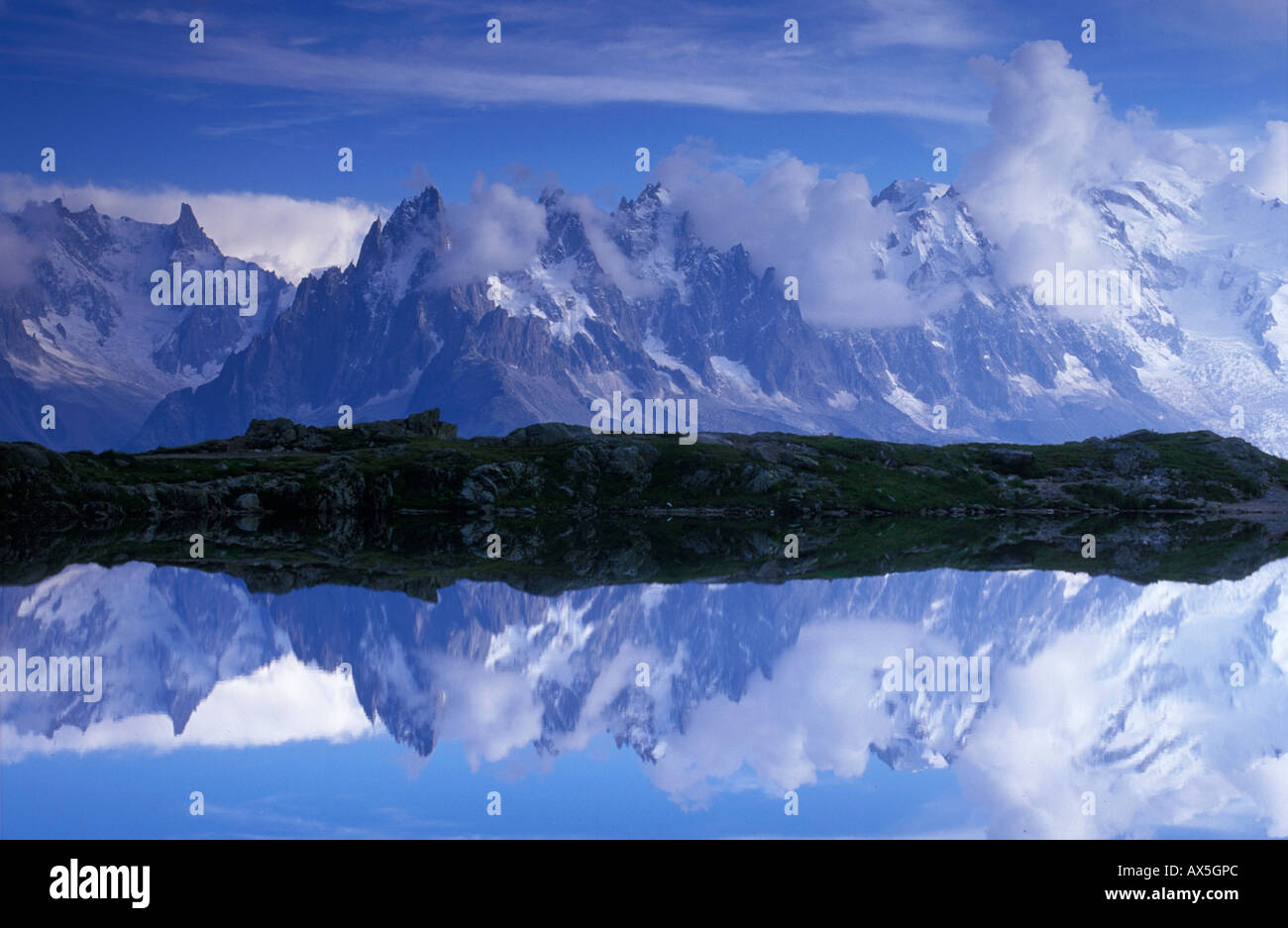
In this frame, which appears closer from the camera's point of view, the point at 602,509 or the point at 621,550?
the point at 621,550

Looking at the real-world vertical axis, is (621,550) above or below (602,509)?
below

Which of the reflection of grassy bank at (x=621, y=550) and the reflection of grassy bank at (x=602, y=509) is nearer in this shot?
the reflection of grassy bank at (x=621, y=550)

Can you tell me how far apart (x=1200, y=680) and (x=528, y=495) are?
379ft

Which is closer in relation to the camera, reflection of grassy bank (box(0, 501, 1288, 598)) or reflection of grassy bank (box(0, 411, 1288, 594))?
reflection of grassy bank (box(0, 501, 1288, 598))

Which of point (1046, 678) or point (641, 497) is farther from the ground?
point (641, 497)
